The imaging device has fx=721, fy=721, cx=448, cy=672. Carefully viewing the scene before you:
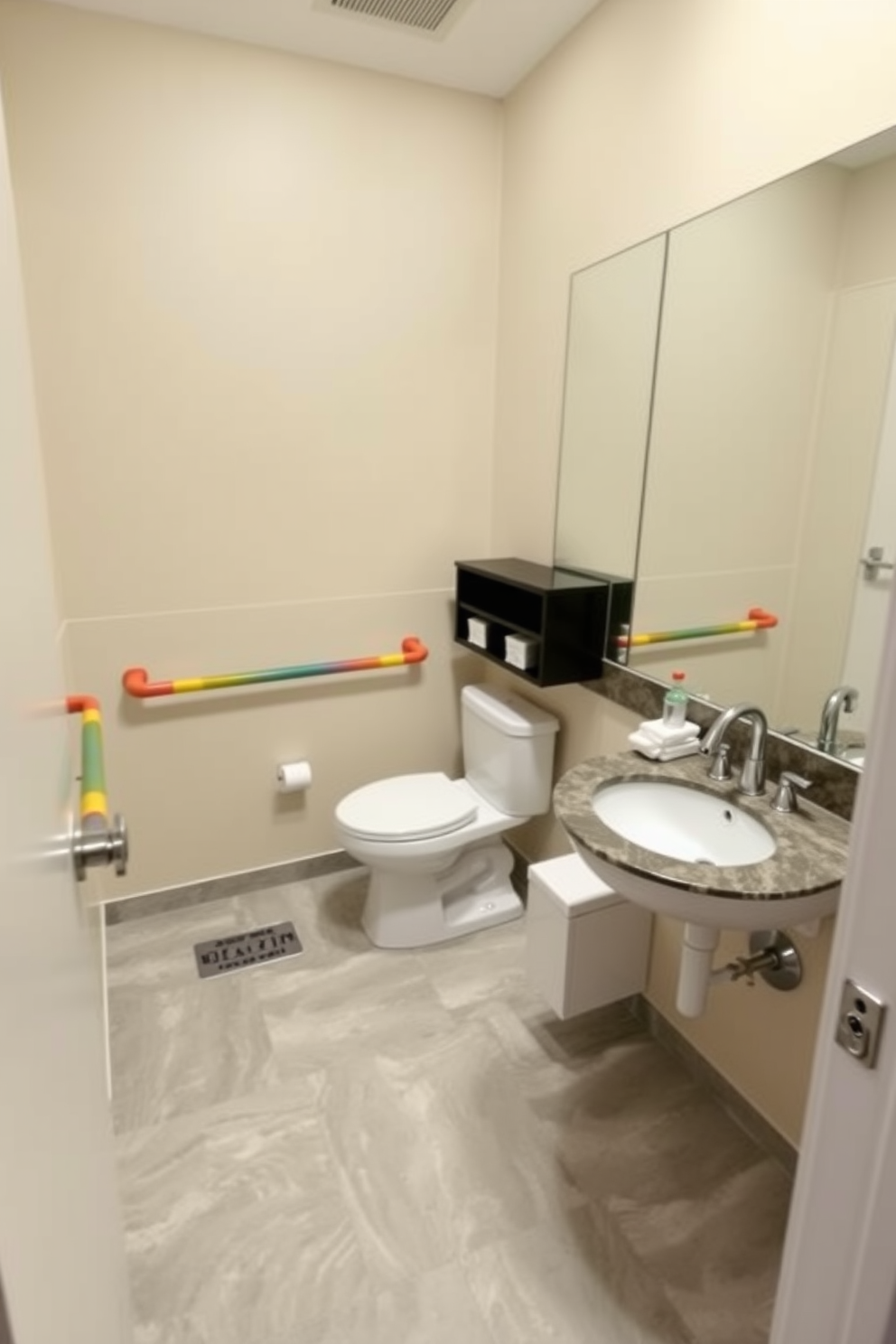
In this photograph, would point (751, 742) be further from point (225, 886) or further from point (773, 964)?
point (225, 886)

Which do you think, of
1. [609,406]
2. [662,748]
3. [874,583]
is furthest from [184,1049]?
[609,406]

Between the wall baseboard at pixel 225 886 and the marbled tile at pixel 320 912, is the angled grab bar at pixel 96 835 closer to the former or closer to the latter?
the marbled tile at pixel 320 912

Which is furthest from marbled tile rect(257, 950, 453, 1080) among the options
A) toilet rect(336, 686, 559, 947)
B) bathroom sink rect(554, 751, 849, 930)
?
bathroom sink rect(554, 751, 849, 930)

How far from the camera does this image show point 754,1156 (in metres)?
1.54

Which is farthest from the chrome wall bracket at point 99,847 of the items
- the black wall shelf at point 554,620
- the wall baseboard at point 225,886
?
the wall baseboard at point 225,886

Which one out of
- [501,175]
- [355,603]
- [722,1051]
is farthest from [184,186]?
[722,1051]

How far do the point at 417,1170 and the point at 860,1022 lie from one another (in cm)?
127

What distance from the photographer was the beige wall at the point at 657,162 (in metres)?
1.25

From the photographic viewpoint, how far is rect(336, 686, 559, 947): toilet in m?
2.06

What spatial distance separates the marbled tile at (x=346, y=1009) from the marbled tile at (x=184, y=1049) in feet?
0.15

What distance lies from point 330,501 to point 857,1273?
6.77 ft

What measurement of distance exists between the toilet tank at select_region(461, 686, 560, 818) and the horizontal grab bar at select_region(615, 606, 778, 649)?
41cm

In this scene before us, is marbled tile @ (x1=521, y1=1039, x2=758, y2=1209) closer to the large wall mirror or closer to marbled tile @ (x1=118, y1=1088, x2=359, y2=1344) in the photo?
marbled tile @ (x1=118, y1=1088, x2=359, y2=1344)

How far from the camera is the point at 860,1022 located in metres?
0.56
